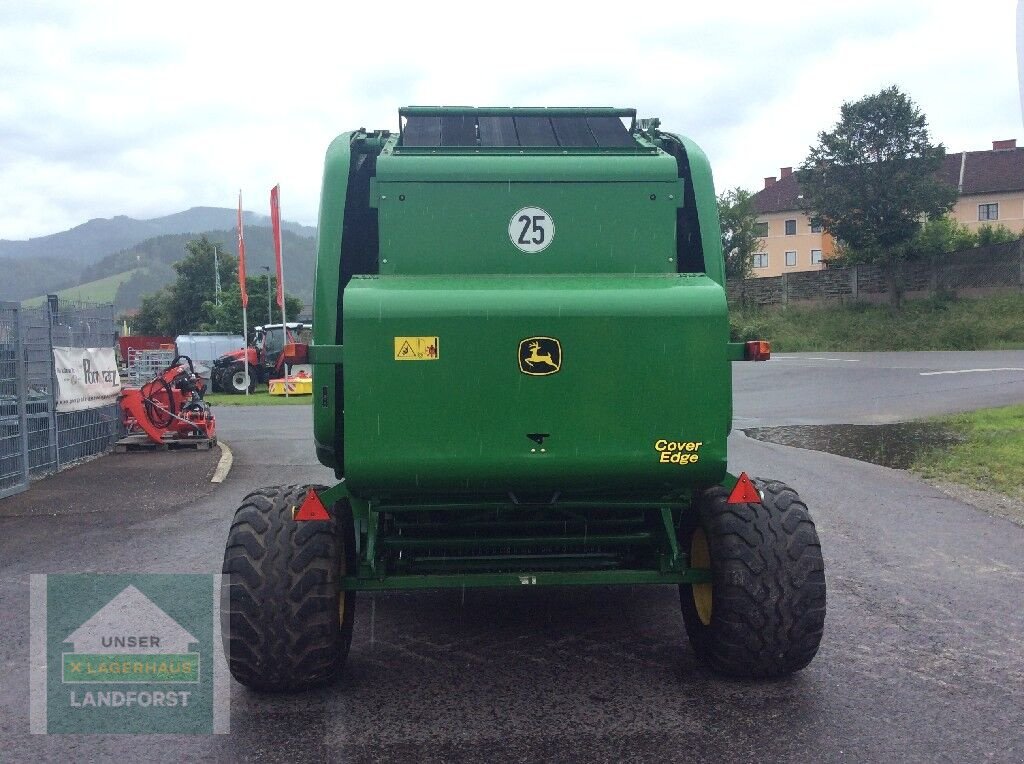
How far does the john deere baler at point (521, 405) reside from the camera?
13.6ft

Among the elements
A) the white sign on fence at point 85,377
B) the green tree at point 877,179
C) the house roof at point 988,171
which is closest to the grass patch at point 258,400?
the white sign on fence at point 85,377

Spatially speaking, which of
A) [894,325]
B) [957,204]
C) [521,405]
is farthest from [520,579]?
[957,204]

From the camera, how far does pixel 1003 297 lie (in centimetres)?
3891

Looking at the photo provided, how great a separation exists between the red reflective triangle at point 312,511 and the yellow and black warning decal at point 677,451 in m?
1.60

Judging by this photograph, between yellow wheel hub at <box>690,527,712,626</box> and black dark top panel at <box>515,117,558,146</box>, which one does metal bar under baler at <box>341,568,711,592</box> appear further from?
black dark top panel at <box>515,117,558,146</box>

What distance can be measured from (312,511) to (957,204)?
237ft

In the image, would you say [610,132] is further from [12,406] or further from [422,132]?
[12,406]

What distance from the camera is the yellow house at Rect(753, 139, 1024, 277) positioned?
70.8 m

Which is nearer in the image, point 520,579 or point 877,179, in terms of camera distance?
point 520,579

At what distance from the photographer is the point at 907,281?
4275 centimetres

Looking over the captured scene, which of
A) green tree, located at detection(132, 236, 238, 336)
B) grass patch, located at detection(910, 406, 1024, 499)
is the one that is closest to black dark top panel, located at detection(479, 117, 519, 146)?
grass patch, located at detection(910, 406, 1024, 499)

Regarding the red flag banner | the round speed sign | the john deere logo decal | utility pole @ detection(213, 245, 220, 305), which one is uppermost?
utility pole @ detection(213, 245, 220, 305)

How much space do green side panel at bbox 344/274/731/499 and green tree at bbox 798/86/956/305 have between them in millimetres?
44014

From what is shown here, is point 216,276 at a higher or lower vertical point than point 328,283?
higher
